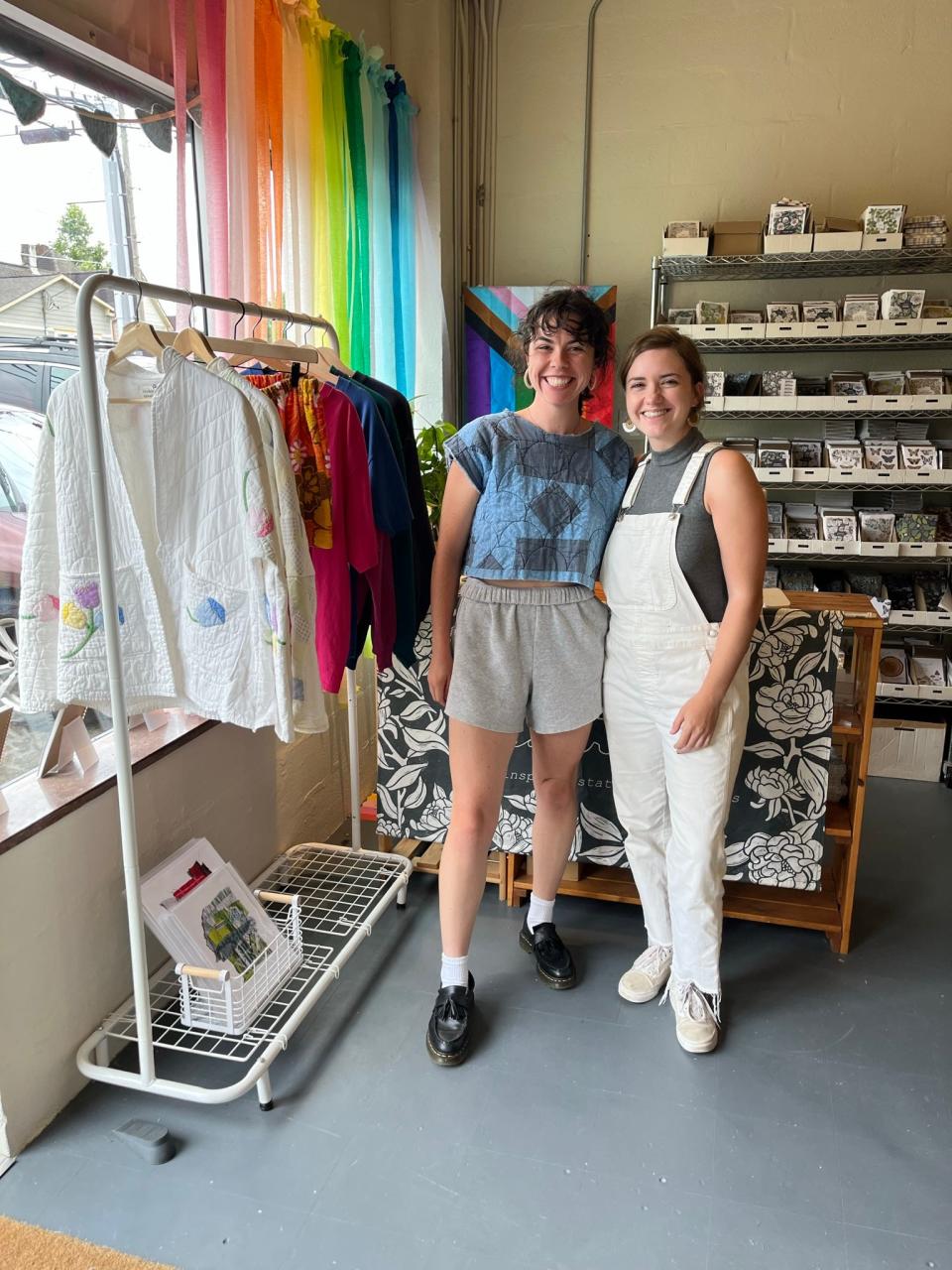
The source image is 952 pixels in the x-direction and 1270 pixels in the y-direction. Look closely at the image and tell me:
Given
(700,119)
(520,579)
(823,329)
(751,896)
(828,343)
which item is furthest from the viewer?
(700,119)

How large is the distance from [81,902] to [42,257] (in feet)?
4.35

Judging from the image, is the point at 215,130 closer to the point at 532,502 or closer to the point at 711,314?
the point at 532,502

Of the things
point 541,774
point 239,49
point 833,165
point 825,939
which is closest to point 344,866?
point 541,774

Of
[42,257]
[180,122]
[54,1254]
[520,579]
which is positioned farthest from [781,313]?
[54,1254]

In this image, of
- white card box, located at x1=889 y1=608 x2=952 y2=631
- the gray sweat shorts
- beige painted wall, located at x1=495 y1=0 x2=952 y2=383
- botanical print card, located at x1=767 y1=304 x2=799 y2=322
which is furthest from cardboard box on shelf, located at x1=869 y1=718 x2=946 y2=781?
the gray sweat shorts

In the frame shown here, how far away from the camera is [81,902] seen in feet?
5.79

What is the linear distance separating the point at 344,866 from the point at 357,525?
1153mm

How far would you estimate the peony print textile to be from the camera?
2111 millimetres

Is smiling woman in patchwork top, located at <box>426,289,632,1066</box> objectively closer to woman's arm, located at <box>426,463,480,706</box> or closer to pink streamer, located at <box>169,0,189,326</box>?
woman's arm, located at <box>426,463,480,706</box>

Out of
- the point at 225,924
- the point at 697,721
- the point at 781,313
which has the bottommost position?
the point at 225,924

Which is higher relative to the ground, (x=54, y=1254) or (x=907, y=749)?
(x=907, y=749)

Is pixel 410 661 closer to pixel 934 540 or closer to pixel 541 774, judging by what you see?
pixel 541 774

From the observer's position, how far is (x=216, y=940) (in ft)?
6.37

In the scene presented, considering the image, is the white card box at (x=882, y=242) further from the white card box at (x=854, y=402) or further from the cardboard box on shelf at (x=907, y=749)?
the cardboard box on shelf at (x=907, y=749)
